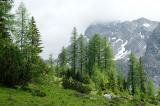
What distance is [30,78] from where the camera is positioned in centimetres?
4981

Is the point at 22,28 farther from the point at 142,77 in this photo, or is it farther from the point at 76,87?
the point at 142,77

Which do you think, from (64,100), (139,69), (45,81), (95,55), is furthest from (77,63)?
(64,100)

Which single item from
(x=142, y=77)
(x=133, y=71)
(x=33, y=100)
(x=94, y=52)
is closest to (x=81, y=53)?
(x=94, y=52)

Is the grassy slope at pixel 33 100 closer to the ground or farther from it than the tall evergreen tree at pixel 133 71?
closer to the ground

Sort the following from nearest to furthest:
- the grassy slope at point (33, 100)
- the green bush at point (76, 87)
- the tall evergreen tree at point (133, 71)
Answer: the grassy slope at point (33, 100) < the green bush at point (76, 87) < the tall evergreen tree at point (133, 71)

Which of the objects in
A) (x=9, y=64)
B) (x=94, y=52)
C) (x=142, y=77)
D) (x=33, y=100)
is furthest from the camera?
(x=142, y=77)

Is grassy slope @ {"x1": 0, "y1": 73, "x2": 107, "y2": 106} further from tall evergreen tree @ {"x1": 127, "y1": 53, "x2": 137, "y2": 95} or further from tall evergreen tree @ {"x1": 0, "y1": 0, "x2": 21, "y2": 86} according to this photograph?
tall evergreen tree @ {"x1": 127, "y1": 53, "x2": 137, "y2": 95}

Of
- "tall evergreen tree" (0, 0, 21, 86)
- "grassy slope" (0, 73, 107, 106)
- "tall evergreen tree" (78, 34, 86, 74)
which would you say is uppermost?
"tall evergreen tree" (78, 34, 86, 74)

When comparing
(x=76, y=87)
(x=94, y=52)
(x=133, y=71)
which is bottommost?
(x=76, y=87)

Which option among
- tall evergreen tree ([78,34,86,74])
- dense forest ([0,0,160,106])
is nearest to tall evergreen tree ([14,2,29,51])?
dense forest ([0,0,160,106])

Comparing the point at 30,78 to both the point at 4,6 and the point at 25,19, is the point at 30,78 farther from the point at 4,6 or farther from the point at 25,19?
the point at 4,6

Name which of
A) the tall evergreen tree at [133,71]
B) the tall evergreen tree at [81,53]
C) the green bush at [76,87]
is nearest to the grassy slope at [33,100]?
the green bush at [76,87]

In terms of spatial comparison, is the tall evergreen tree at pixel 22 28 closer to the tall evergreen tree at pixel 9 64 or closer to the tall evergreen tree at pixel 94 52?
the tall evergreen tree at pixel 9 64

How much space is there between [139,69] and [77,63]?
16916 millimetres
